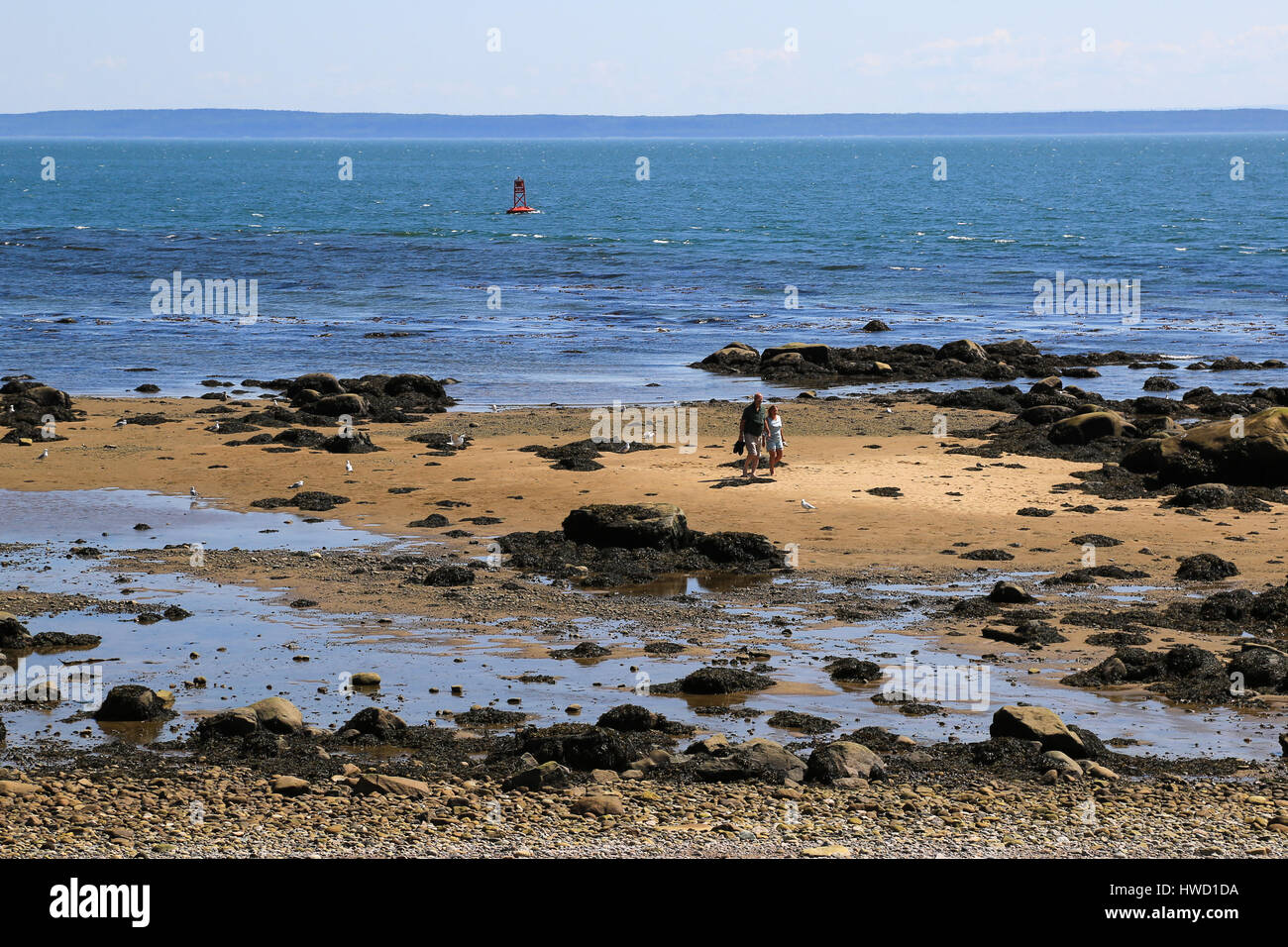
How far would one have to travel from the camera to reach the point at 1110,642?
17641 mm

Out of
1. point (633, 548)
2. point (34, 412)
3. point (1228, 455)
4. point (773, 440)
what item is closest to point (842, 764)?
point (633, 548)

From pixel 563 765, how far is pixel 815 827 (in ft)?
8.41

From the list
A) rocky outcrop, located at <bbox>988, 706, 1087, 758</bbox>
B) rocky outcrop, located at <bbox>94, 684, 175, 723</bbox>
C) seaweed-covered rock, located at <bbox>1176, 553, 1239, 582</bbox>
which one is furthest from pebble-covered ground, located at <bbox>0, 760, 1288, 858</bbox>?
seaweed-covered rock, located at <bbox>1176, 553, 1239, 582</bbox>

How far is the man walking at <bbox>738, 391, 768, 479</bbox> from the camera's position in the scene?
2722cm

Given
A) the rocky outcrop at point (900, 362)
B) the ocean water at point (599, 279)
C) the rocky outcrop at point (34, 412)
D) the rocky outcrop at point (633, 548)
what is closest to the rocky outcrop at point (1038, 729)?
the rocky outcrop at point (633, 548)

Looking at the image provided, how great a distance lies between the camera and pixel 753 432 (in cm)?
2739

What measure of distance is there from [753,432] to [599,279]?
4634cm

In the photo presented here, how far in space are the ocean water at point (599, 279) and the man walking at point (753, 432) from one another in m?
11.8

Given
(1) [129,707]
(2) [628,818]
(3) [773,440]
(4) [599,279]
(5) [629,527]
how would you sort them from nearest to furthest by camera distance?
(2) [628,818] → (1) [129,707] → (5) [629,527] → (3) [773,440] → (4) [599,279]

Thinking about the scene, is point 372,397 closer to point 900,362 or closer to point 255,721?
point 900,362

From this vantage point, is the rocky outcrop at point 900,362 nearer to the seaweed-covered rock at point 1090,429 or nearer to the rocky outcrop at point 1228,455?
the seaweed-covered rock at point 1090,429

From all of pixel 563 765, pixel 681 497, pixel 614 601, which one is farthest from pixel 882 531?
pixel 563 765

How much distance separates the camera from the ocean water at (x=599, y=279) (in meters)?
46.8
